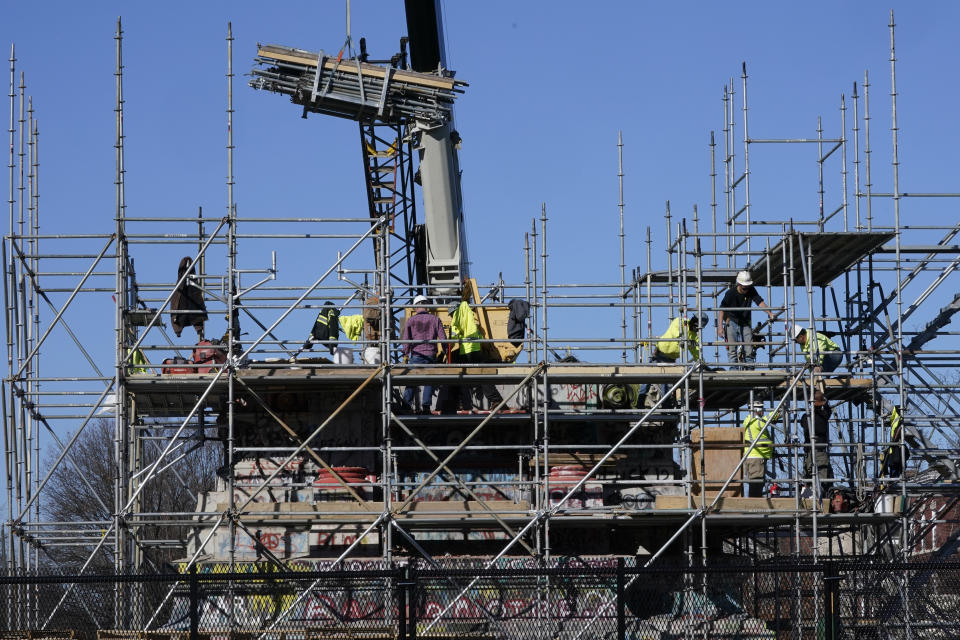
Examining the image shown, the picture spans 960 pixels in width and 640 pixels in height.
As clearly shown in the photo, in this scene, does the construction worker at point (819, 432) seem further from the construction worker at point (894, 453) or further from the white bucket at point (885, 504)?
the construction worker at point (894, 453)

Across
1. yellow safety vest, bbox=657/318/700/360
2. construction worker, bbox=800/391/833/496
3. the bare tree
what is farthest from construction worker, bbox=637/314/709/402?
→ the bare tree

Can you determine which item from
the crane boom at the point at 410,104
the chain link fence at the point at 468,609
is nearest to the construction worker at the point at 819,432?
the chain link fence at the point at 468,609

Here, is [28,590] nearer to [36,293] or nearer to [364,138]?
[36,293]

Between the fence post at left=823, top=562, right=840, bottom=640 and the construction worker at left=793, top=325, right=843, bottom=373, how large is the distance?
25.3 feet

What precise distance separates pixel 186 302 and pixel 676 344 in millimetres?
7819

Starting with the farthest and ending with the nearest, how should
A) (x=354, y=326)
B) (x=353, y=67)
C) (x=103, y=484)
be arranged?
(x=103, y=484) → (x=353, y=67) → (x=354, y=326)

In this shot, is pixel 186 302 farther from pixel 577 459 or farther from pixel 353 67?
pixel 577 459

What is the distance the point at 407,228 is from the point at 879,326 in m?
10.8

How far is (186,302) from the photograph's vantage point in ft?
78.6

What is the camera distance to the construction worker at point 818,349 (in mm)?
23266

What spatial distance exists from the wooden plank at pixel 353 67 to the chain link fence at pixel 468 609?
9.62 meters

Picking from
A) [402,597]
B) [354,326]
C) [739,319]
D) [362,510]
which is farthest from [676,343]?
[402,597]

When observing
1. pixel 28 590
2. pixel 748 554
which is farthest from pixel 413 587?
pixel 748 554

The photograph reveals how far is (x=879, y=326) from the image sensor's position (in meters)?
26.6
